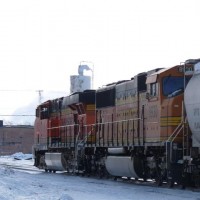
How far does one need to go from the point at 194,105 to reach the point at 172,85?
2.59 metres

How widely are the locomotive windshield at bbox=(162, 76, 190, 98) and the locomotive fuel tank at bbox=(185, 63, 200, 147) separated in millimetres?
1606

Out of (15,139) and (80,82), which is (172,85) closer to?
(80,82)

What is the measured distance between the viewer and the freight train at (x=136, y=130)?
19.7 metres

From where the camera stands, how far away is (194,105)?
18781mm

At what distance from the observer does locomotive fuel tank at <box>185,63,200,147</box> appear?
61.0 feet

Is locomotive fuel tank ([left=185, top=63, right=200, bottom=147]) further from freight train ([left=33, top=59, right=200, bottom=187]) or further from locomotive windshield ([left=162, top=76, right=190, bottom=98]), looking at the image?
locomotive windshield ([left=162, top=76, right=190, bottom=98])

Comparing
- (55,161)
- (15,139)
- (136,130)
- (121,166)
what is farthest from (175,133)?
(15,139)

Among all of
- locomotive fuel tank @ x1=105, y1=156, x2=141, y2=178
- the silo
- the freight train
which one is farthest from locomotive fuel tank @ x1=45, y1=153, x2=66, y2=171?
the silo

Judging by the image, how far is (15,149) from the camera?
9062cm

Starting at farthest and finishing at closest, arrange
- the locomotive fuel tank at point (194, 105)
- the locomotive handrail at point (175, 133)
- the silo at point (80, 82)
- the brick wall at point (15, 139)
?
the brick wall at point (15, 139)
the silo at point (80, 82)
the locomotive handrail at point (175, 133)
the locomotive fuel tank at point (194, 105)

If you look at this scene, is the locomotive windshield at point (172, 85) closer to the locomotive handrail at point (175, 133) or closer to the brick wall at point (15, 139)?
the locomotive handrail at point (175, 133)

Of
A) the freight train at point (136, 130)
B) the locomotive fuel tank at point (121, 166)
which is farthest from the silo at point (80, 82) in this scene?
the locomotive fuel tank at point (121, 166)

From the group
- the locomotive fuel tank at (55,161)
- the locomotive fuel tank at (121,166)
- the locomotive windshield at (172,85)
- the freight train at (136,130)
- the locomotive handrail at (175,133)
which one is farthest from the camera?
the locomotive fuel tank at (55,161)

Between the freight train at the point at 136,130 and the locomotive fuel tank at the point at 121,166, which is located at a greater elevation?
the freight train at the point at 136,130
